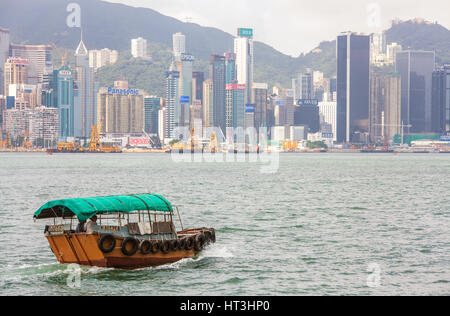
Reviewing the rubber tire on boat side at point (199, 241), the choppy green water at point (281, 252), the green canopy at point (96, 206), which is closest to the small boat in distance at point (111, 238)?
the green canopy at point (96, 206)

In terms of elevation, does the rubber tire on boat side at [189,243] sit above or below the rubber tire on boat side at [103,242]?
below

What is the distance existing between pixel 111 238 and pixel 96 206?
64.7 inches

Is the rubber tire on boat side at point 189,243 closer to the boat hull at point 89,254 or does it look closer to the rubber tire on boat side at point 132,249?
the boat hull at point 89,254

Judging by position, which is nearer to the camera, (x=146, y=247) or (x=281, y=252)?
(x=146, y=247)

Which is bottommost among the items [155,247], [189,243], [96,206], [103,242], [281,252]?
[281,252]

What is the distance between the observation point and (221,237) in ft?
124

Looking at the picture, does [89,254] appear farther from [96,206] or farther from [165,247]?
[165,247]

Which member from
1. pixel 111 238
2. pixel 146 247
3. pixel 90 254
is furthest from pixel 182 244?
pixel 90 254

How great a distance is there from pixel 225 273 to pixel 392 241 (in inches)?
457

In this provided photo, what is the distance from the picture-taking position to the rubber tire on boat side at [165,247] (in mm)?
27922

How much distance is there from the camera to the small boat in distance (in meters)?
26.2

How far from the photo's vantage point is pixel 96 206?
89.1 feet

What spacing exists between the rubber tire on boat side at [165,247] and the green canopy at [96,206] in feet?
4.89
